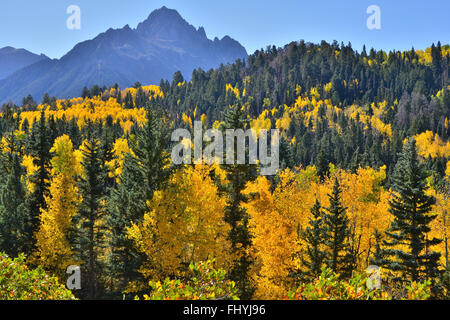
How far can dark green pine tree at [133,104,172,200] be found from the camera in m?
27.3

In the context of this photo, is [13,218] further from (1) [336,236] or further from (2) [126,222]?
(1) [336,236]

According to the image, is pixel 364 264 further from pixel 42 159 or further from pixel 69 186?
pixel 42 159

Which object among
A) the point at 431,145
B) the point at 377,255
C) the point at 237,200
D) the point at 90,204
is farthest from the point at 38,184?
the point at 431,145

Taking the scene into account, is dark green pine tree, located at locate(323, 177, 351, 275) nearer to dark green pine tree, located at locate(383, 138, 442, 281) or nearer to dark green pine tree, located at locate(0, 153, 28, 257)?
dark green pine tree, located at locate(383, 138, 442, 281)

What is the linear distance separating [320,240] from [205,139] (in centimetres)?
2544

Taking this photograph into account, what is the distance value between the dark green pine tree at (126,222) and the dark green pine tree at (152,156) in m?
0.65

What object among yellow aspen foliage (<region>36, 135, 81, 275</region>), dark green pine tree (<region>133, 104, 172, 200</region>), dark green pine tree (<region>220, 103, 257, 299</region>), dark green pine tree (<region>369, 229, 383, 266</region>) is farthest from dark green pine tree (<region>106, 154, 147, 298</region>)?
dark green pine tree (<region>369, 229, 383, 266</region>)

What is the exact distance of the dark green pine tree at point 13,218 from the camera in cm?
3303

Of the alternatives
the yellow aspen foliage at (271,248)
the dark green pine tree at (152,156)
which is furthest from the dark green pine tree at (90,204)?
the yellow aspen foliage at (271,248)

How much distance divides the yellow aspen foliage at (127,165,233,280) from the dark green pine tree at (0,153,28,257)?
52.4 feet

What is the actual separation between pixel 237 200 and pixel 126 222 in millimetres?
10053

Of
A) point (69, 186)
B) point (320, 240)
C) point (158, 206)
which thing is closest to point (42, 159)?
point (69, 186)

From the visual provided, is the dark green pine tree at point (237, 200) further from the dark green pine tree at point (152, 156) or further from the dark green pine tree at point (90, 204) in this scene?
the dark green pine tree at point (90, 204)

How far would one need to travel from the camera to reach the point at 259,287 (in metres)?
29.3
